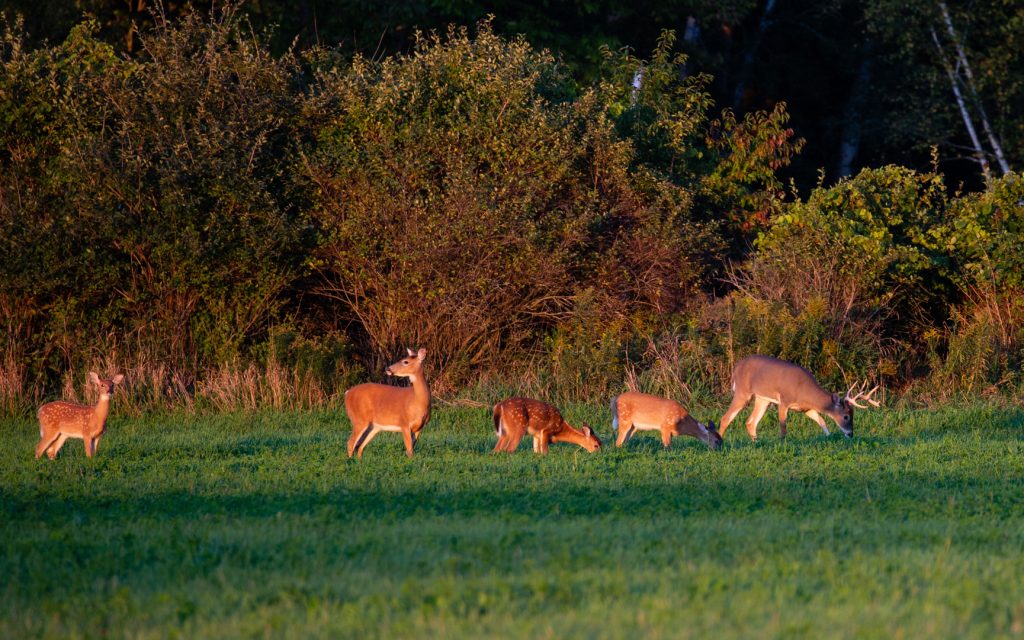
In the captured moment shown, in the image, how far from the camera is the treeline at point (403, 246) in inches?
693

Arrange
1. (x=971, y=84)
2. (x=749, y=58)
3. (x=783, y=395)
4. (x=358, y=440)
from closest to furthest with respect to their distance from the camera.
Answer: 1. (x=358, y=440)
2. (x=783, y=395)
3. (x=971, y=84)
4. (x=749, y=58)

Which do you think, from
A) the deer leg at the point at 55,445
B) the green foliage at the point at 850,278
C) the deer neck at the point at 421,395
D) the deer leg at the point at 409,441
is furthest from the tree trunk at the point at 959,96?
the deer leg at the point at 55,445

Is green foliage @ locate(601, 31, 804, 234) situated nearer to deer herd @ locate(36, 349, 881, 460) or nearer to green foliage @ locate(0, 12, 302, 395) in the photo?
green foliage @ locate(0, 12, 302, 395)

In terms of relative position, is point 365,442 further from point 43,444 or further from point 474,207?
point 474,207

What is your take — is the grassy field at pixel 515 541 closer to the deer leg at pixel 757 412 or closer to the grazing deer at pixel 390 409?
the grazing deer at pixel 390 409

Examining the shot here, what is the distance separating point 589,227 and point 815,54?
48.7 ft

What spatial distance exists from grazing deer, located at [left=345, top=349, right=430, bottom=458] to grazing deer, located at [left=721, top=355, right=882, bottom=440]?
3.73 m

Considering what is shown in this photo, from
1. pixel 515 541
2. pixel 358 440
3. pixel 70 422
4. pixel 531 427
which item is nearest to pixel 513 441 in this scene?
pixel 531 427

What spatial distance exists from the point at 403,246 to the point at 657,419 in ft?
19.9

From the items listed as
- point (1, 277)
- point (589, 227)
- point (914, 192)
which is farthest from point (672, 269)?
point (1, 277)

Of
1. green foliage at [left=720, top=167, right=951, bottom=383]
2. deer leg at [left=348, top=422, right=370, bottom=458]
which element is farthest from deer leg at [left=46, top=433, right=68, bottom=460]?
green foliage at [left=720, top=167, right=951, bottom=383]

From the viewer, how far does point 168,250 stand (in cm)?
1772

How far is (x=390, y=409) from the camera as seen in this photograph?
488 inches

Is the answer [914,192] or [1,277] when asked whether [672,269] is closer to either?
[914,192]
